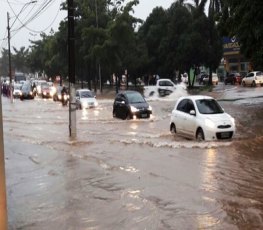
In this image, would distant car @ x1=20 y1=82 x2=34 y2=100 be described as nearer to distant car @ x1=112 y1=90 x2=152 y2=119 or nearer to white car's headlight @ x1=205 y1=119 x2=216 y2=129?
distant car @ x1=112 y1=90 x2=152 y2=119

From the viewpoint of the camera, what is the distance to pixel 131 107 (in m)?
28.8

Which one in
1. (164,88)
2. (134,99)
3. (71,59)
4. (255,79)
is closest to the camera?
(71,59)

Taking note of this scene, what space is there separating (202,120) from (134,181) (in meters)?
6.67

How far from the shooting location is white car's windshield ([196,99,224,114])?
1864 centimetres

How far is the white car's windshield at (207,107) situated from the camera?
18.6 meters

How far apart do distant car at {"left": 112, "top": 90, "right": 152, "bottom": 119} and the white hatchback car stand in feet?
28.4

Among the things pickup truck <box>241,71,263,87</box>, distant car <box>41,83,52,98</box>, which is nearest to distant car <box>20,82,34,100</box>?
distant car <box>41,83,52,98</box>

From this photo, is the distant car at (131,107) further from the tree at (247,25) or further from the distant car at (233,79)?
the distant car at (233,79)

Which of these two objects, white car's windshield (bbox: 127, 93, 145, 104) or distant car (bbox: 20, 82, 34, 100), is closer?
white car's windshield (bbox: 127, 93, 145, 104)

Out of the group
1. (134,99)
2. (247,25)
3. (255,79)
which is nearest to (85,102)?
(134,99)

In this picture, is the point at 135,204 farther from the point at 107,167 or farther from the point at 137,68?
the point at 137,68

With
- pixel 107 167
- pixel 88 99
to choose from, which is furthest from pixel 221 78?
pixel 107 167

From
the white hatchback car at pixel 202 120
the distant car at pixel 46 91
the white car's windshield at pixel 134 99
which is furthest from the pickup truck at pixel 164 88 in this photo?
the white hatchback car at pixel 202 120

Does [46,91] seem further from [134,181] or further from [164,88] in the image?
[134,181]
